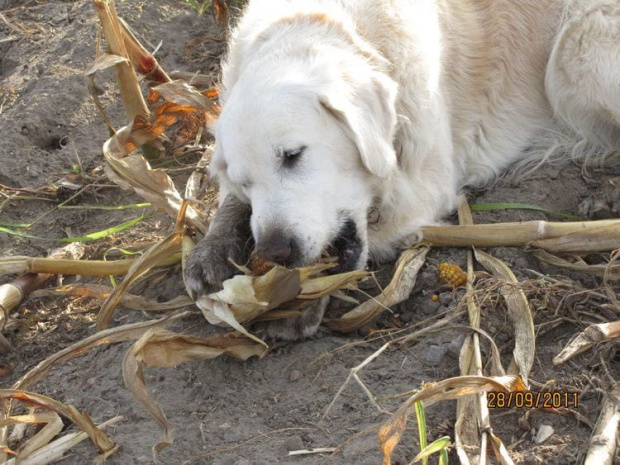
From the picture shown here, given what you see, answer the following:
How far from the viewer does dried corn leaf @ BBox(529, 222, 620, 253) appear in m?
3.05

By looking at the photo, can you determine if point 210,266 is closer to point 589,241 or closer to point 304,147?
point 304,147

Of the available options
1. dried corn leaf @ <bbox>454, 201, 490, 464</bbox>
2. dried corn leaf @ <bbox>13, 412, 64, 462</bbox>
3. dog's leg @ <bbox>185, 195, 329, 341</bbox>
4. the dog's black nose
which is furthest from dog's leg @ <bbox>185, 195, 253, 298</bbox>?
dried corn leaf @ <bbox>454, 201, 490, 464</bbox>

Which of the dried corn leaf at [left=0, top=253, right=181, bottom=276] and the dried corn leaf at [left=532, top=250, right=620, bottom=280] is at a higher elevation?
the dried corn leaf at [left=532, top=250, right=620, bottom=280]

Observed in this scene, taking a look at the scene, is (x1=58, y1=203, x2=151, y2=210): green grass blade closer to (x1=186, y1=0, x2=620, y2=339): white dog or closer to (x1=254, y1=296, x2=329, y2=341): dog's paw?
(x1=186, y1=0, x2=620, y2=339): white dog

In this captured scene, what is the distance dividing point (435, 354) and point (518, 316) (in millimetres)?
362

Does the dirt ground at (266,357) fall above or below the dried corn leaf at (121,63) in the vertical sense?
below

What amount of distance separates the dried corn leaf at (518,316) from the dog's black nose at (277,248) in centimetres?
88

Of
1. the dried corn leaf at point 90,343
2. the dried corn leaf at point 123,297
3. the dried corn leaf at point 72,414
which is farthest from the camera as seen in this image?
the dried corn leaf at point 123,297

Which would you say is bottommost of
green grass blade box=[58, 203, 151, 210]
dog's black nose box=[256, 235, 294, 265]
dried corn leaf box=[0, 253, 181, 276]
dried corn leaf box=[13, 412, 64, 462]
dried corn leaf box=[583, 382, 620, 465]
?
green grass blade box=[58, 203, 151, 210]

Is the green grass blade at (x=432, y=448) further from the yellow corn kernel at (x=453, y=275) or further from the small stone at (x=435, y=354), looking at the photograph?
the yellow corn kernel at (x=453, y=275)

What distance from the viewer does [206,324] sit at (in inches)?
121

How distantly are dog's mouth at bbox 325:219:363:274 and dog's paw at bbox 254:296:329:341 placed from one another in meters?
0.28

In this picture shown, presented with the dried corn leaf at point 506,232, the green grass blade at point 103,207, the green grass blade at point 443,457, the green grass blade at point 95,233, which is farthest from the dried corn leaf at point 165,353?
the green grass blade at point 103,207

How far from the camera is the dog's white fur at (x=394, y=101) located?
285cm
